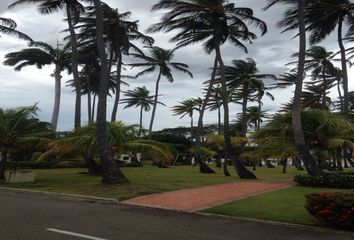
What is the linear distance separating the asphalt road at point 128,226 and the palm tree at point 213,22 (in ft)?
49.4

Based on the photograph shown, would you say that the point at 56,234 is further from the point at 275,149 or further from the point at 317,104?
the point at 317,104

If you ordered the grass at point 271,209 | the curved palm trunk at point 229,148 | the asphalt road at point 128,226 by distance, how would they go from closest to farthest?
the asphalt road at point 128,226 → the grass at point 271,209 → the curved palm trunk at point 229,148

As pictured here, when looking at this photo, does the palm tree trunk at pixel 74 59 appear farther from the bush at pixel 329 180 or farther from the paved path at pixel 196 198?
the bush at pixel 329 180

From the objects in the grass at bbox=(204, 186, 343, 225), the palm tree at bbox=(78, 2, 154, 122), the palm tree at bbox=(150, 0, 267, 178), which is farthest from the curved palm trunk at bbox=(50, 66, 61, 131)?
the grass at bbox=(204, 186, 343, 225)

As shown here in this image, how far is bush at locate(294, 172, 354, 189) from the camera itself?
20.5 meters

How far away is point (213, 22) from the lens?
29.2 metres

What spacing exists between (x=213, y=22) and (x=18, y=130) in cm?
1259

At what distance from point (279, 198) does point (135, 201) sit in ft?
15.5

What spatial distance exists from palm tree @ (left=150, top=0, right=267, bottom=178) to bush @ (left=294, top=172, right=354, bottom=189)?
657 centimetres

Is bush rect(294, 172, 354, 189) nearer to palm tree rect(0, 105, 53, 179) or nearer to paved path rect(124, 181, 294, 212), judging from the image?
paved path rect(124, 181, 294, 212)

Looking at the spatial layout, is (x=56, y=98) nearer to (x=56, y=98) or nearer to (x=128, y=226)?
(x=56, y=98)

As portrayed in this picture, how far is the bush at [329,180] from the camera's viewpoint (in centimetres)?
2052

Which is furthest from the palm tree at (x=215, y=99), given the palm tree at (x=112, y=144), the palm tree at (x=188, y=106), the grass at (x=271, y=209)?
the grass at (x=271, y=209)

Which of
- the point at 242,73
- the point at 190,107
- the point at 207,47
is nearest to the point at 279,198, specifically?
the point at 207,47
